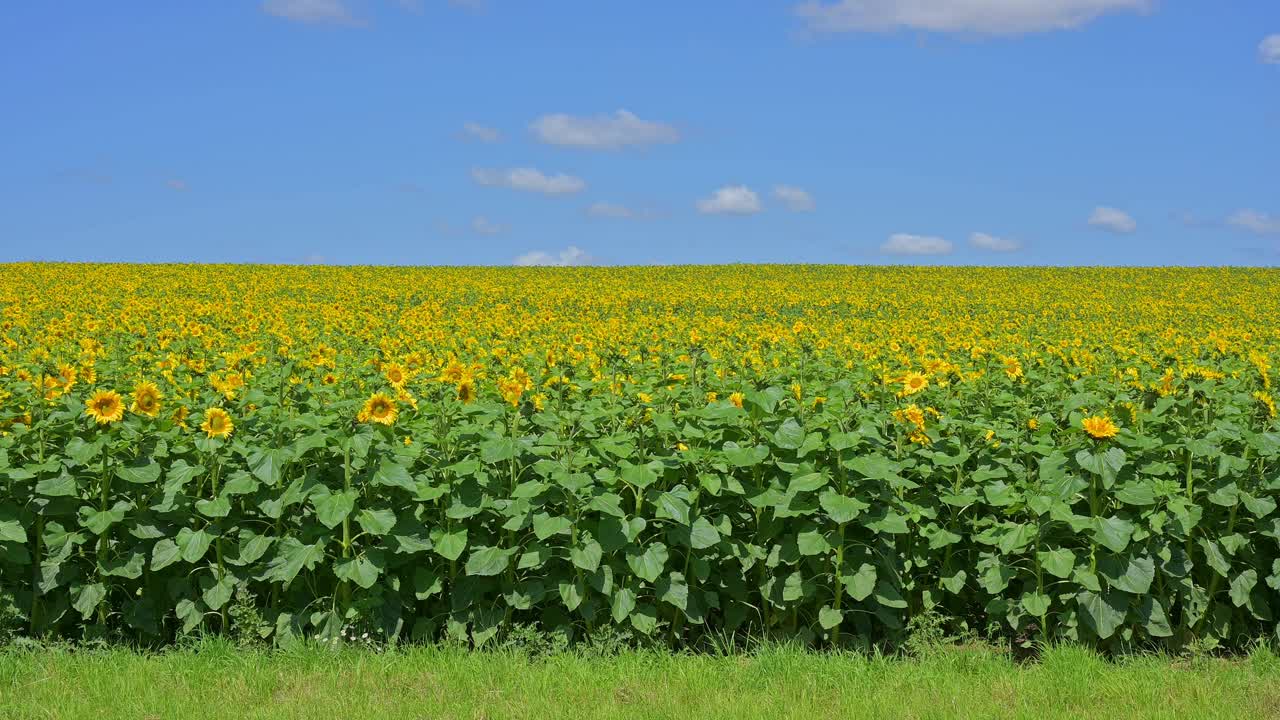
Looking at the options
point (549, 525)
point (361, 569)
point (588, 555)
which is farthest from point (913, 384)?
point (361, 569)

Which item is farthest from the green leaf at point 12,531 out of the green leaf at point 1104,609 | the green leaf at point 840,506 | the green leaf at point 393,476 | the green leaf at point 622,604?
the green leaf at point 1104,609

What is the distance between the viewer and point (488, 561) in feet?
19.0

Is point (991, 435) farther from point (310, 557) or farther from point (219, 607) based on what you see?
point (219, 607)

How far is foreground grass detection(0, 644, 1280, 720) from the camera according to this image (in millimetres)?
5246

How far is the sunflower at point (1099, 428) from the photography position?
566 centimetres

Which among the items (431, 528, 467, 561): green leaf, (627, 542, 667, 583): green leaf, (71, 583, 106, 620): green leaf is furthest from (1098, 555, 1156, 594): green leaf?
(71, 583, 106, 620): green leaf

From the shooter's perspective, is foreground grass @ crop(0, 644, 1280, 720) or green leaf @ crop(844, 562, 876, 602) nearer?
foreground grass @ crop(0, 644, 1280, 720)

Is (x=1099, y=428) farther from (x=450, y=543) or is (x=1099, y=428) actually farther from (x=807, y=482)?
(x=450, y=543)

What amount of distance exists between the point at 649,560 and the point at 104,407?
310cm

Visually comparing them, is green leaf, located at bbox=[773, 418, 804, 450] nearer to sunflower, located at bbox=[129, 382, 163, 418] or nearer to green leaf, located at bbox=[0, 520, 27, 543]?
sunflower, located at bbox=[129, 382, 163, 418]

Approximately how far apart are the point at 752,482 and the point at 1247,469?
2932mm

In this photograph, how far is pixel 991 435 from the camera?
21.5 ft

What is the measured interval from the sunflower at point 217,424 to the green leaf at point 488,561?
154 centimetres

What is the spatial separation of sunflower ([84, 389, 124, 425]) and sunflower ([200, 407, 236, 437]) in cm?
47
